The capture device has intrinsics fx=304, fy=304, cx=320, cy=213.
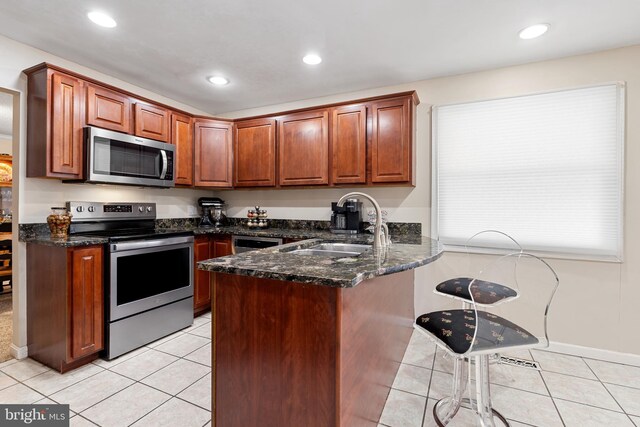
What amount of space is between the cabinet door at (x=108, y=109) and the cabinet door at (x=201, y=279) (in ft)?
4.19

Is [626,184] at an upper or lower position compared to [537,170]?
lower

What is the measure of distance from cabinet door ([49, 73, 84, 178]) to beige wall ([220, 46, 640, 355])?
3003 mm

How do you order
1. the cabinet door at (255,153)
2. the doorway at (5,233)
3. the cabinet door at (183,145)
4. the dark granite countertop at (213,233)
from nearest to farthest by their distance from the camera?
1. the dark granite countertop at (213,233)
2. the doorway at (5,233)
3. the cabinet door at (183,145)
4. the cabinet door at (255,153)

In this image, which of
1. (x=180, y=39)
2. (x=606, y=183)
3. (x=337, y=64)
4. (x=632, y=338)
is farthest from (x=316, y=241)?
(x=632, y=338)

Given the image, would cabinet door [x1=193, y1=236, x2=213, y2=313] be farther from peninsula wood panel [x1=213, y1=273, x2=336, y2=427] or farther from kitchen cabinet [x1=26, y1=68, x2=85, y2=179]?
peninsula wood panel [x1=213, y1=273, x2=336, y2=427]

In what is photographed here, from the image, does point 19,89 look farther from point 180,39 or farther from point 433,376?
point 433,376

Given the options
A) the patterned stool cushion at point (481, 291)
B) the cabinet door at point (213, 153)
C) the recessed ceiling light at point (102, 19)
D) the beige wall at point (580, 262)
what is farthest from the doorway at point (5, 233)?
the beige wall at point (580, 262)

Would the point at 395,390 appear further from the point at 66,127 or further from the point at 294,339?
the point at 66,127

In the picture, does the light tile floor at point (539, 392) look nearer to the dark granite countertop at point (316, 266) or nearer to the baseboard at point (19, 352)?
the dark granite countertop at point (316, 266)

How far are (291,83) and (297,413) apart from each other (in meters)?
2.90

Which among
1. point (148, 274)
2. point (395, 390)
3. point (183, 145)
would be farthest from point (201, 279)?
point (395, 390)

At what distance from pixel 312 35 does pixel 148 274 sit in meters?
2.38

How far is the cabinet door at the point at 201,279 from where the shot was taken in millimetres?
3182

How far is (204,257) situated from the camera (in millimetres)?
3273
